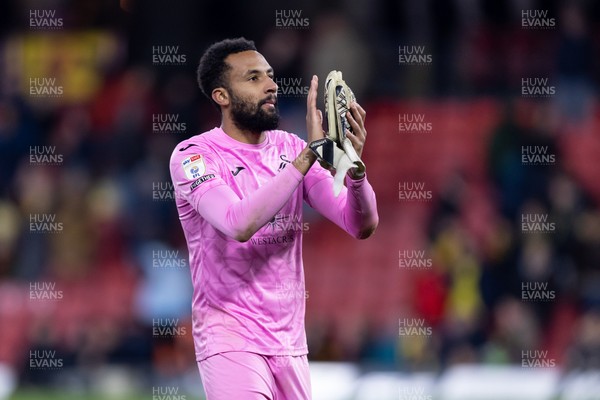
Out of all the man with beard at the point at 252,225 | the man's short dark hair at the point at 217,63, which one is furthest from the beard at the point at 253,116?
the man's short dark hair at the point at 217,63

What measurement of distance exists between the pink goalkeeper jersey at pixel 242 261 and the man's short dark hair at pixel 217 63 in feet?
1.08

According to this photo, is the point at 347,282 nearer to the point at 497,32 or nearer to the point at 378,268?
the point at 378,268

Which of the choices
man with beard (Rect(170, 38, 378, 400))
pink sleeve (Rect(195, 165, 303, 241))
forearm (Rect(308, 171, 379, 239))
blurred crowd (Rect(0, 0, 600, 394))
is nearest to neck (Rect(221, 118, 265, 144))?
man with beard (Rect(170, 38, 378, 400))

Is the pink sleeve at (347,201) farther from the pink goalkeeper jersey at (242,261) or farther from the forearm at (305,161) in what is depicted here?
the forearm at (305,161)

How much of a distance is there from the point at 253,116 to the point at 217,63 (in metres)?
0.37

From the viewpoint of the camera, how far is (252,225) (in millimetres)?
4781

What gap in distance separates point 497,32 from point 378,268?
3.41 meters

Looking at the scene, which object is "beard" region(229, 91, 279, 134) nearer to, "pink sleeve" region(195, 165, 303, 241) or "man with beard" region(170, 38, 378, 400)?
"man with beard" region(170, 38, 378, 400)

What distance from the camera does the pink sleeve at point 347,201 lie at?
198 inches

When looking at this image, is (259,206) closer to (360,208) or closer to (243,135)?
(360,208)

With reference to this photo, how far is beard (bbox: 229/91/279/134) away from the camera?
207 inches

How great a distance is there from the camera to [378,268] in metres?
12.6

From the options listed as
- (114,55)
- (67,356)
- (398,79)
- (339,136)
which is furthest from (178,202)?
(114,55)

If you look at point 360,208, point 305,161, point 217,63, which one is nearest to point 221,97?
point 217,63
